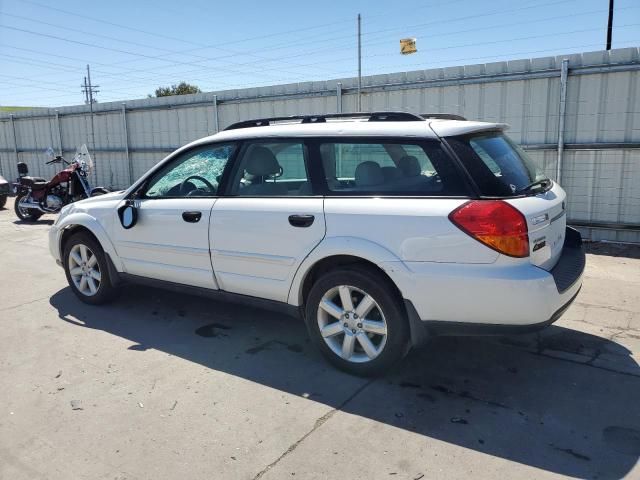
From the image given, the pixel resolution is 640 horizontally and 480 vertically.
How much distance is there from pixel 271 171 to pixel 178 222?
899 millimetres

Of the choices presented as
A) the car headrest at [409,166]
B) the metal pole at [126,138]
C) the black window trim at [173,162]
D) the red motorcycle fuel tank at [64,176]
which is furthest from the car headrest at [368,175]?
the metal pole at [126,138]

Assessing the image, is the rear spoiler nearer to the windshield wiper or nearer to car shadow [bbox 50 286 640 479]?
the windshield wiper

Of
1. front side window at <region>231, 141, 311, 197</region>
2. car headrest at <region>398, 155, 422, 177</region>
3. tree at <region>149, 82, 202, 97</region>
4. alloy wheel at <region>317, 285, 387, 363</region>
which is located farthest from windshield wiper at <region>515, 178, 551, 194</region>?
tree at <region>149, 82, 202, 97</region>

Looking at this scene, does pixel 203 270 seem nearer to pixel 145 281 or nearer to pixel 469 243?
pixel 145 281

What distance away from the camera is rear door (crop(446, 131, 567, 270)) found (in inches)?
129

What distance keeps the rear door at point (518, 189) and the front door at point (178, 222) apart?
1924 millimetres

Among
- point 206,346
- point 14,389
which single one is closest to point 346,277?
point 206,346

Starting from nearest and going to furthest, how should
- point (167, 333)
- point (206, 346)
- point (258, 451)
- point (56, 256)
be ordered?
1. point (258, 451)
2. point (206, 346)
3. point (167, 333)
4. point (56, 256)

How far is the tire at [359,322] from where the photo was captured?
3.52 m

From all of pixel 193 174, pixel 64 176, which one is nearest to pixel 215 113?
pixel 64 176

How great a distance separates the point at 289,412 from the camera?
10.9ft

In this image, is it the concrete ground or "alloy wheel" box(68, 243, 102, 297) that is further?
"alloy wheel" box(68, 243, 102, 297)

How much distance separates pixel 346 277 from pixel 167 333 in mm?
1901

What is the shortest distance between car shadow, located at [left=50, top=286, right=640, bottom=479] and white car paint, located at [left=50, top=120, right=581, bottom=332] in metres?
0.50
